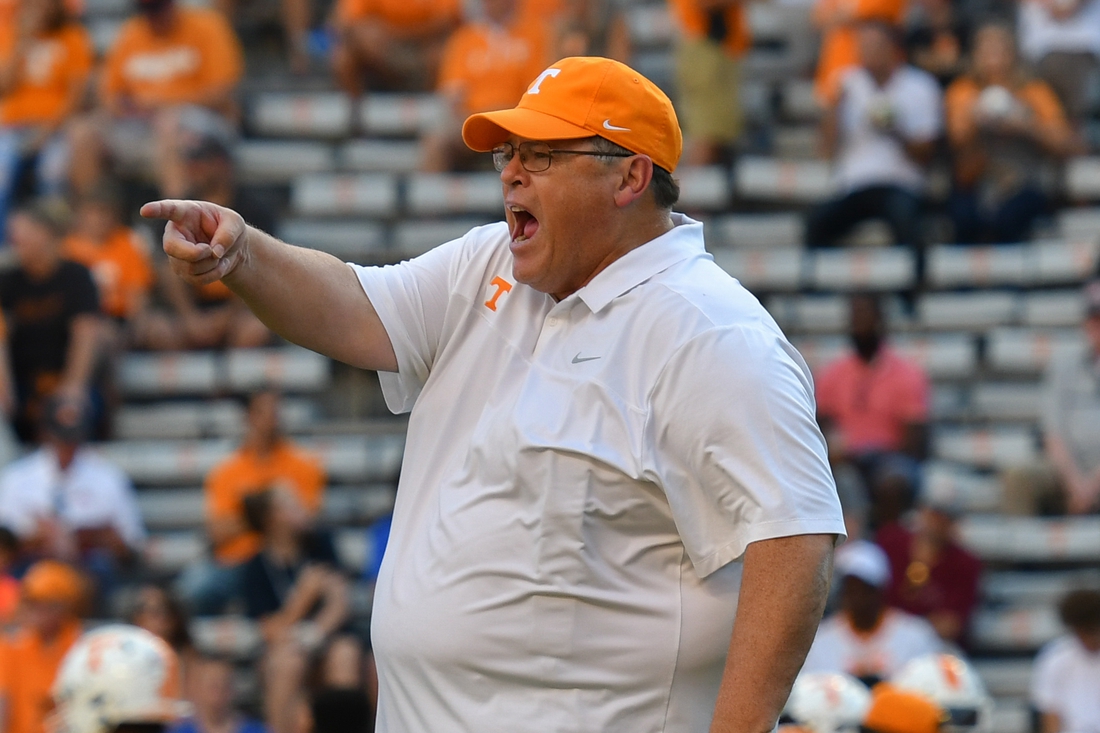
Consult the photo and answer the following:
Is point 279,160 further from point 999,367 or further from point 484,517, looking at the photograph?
point 484,517

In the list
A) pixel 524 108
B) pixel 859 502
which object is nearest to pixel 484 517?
pixel 524 108

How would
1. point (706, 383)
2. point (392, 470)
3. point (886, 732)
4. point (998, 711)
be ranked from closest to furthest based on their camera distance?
point (706, 383) < point (886, 732) < point (998, 711) < point (392, 470)

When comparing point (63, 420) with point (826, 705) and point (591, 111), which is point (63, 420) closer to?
point (826, 705)

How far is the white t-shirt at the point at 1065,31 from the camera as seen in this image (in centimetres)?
1076

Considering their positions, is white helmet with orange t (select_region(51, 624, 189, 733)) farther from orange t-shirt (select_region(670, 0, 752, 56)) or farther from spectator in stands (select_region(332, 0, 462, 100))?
spectator in stands (select_region(332, 0, 462, 100))

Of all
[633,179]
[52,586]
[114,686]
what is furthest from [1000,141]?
[633,179]

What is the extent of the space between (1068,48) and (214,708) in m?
6.74

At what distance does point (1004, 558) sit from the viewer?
30.2ft

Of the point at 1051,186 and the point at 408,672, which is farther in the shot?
the point at 1051,186

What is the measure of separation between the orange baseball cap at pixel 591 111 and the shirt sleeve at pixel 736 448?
0.43m

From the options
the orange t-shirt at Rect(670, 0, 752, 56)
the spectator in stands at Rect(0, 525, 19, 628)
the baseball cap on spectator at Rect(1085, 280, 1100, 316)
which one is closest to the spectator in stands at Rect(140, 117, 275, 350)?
the spectator in stands at Rect(0, 525, 19, 628)

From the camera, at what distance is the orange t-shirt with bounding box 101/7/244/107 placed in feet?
37.8

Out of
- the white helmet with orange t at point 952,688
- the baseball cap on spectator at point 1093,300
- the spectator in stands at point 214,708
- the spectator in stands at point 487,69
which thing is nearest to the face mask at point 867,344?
the baseball cap on spectator at point 1093,300

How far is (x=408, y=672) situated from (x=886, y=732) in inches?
109
